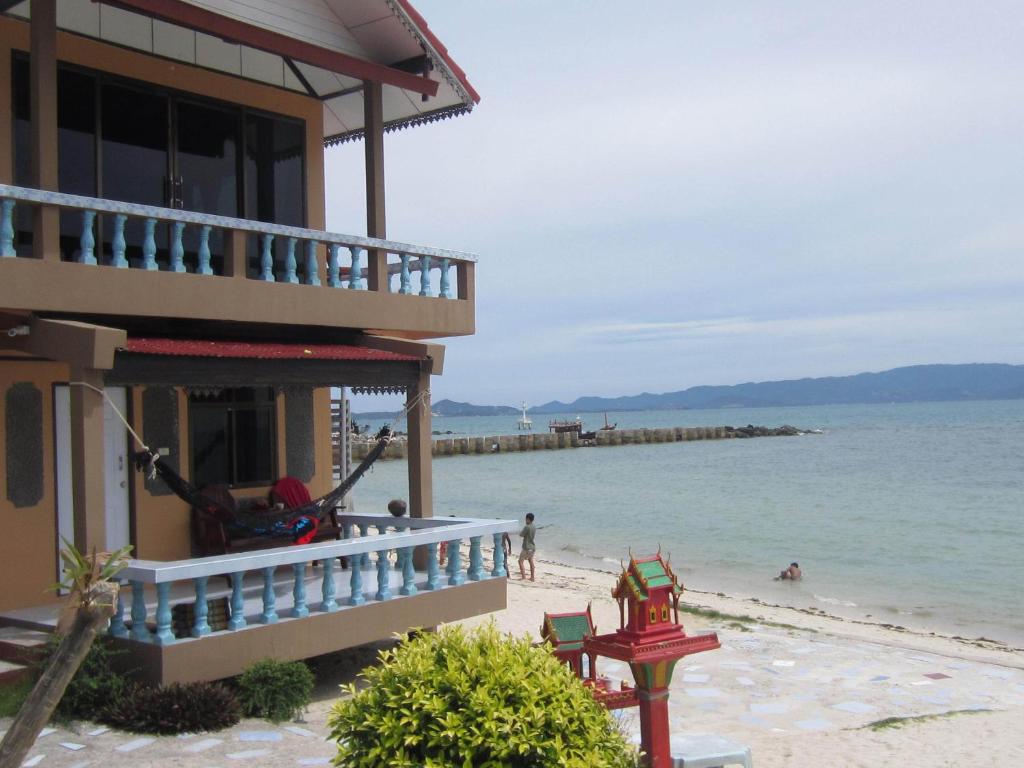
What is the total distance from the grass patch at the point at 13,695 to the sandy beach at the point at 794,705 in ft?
1.73

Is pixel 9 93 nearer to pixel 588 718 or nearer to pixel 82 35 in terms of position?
pixel 82 35

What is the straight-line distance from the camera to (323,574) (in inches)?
362

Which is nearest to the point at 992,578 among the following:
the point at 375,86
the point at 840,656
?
the point at 840,656

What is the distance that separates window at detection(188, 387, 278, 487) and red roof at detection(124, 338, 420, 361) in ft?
5.37

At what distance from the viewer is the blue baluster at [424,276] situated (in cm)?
1097

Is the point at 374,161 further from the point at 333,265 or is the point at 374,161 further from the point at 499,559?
the point at 499,559

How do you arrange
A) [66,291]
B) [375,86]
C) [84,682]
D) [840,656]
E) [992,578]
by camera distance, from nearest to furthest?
[84,682], [66,291], [375,86], [840,656], [992,578]

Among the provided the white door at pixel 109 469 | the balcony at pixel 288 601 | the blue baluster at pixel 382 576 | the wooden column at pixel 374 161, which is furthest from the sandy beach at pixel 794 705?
the wooden column at pixel 374 161

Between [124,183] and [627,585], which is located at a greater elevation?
[124,183]

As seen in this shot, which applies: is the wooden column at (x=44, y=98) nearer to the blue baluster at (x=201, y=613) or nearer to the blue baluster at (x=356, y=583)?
the blue baluster at (x=201, y=613)

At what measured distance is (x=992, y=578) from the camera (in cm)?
2397

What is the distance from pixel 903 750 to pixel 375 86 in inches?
330

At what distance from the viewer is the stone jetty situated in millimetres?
76188

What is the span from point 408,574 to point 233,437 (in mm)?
3136
